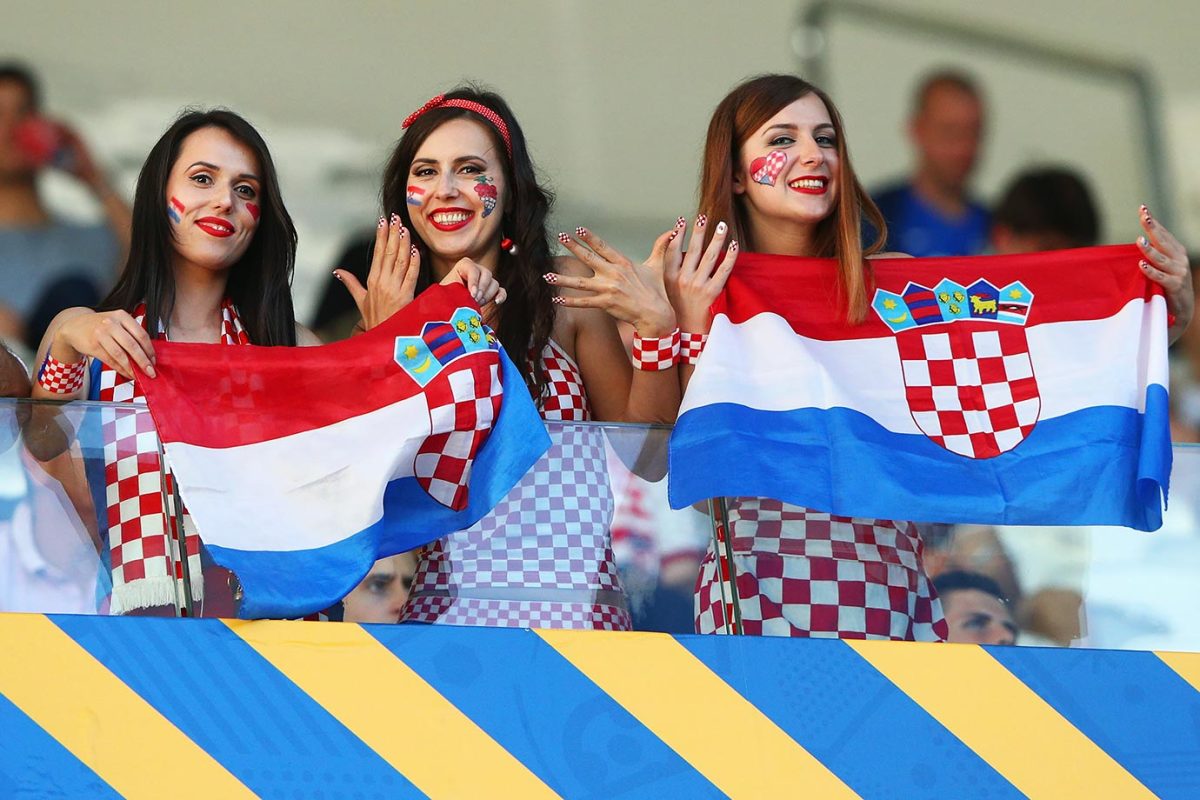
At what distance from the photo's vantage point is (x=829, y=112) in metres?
3.66

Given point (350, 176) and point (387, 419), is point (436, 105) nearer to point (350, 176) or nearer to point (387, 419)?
point (387, 419)

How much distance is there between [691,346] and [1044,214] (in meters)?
3.51

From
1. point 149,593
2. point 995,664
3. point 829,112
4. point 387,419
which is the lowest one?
point 995,664

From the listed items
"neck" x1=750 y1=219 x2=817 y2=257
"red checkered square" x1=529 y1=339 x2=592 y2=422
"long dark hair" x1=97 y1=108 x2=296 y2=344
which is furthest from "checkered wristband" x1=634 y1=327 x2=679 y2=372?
"long dark hair" x1=97 y1=108 x2=296 y2=344

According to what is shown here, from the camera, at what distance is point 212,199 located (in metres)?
3.49

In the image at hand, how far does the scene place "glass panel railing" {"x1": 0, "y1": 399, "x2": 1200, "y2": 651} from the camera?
275cm

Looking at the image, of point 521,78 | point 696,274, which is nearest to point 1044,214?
point 521,78

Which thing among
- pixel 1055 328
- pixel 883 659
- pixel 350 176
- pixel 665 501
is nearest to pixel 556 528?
pixel 665 501

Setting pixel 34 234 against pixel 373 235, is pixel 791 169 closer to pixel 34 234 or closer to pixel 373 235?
pixel 373 235

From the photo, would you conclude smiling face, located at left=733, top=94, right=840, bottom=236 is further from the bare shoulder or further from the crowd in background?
the bare shoulder

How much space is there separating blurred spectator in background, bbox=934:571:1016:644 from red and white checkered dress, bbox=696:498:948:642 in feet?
0.06

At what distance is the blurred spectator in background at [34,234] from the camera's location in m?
6.01

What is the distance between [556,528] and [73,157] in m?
3.92

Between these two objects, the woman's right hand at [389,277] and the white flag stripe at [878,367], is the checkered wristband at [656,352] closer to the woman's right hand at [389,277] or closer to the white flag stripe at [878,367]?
the white flag stripe at [878,367]
